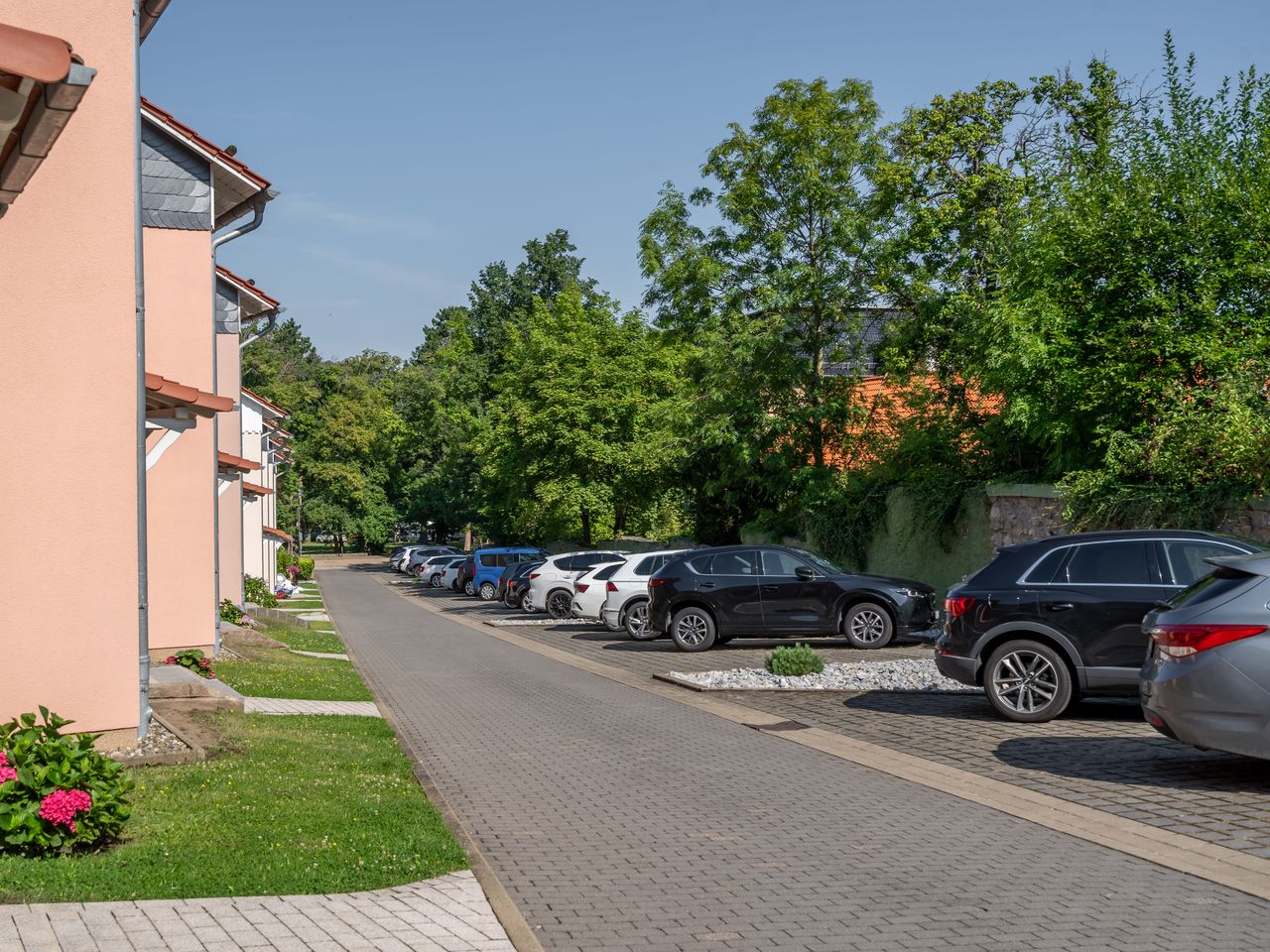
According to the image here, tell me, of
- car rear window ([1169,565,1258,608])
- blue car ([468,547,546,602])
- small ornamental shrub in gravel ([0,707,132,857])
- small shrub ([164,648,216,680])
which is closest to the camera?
small ornamental shrub in gravel ([0,707,132,857])

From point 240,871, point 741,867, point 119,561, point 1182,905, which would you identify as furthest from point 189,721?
point 1182,905

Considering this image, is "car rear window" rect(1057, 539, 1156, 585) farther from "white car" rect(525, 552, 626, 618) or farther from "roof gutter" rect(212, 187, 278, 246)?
"white car" rect(525, 552, 626, 618)

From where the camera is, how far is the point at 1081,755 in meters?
10.6

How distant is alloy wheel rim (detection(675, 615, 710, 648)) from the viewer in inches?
850

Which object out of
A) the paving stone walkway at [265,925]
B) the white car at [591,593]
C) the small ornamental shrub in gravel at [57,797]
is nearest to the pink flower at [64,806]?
the small ornamental shrub in gravel at [57,797]

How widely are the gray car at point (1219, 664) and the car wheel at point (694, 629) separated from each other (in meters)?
12.6

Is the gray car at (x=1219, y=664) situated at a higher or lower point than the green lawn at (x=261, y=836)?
higher

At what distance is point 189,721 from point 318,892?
225 inches

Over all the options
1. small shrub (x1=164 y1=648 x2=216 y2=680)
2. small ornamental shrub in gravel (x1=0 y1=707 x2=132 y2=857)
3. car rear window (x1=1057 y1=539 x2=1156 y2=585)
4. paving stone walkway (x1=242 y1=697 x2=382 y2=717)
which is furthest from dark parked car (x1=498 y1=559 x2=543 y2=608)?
small ornamental shrub in gravel (x1=0 y1=707 x2=132 y2=857)

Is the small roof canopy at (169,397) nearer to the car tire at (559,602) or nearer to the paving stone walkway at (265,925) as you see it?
the paving stone walkway at (265,925)

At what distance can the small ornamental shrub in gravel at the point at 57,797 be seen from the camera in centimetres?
693

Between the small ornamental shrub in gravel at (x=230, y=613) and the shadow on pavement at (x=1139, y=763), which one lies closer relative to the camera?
the shadow on pavement at (x=1139, y=763)

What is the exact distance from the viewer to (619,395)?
148 feet

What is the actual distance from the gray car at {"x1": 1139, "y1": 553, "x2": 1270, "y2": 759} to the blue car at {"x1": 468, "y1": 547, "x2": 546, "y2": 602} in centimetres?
3721
